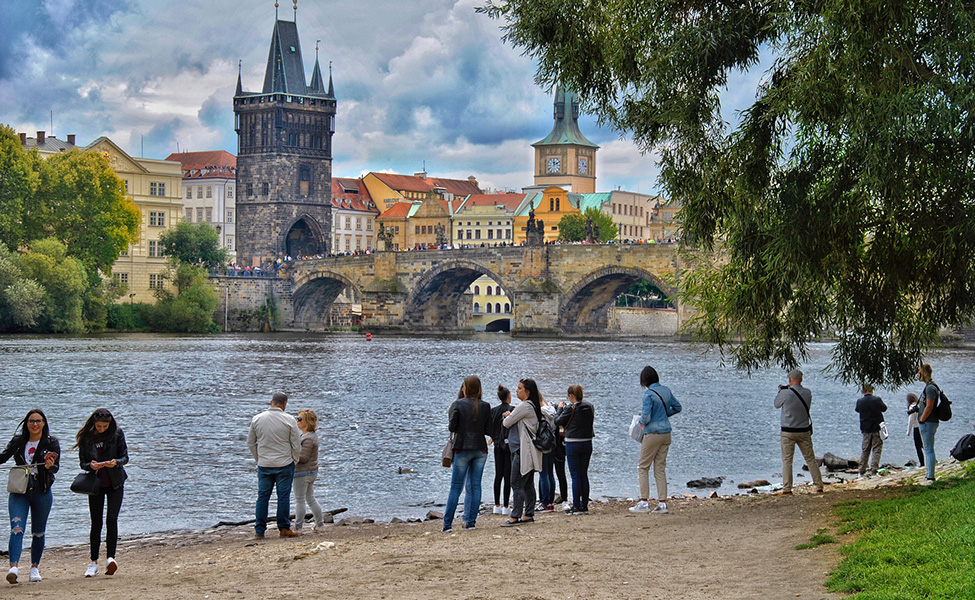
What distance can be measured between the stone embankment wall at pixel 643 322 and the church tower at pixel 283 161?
2729 cm

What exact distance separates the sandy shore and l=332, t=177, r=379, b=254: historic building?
333 feet

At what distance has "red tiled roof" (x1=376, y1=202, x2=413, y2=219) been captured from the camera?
11750 cm

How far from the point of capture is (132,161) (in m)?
76.2

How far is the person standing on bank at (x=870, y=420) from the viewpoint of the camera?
48.1 feet

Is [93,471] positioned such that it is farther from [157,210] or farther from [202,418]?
[157,210]

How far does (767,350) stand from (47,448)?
751cm

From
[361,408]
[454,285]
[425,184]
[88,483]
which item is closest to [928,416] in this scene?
[88,483]

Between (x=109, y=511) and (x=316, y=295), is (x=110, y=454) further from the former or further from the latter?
(x=316, y=295)

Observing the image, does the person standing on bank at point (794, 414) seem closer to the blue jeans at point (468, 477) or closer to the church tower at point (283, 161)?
the blue jeans at point (468, 477)

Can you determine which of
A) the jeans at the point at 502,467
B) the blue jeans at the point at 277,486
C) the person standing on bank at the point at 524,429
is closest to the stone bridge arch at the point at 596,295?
the jeans at the point at 502,467

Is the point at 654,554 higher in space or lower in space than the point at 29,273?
lower

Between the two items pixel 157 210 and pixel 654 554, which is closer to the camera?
pixel 654 554

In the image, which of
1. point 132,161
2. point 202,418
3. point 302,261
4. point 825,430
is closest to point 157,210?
point 132,161

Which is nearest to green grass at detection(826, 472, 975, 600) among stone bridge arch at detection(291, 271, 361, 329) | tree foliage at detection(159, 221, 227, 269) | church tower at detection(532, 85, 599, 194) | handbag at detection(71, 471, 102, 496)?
handbag at detection(71, 471, 102, 496)
